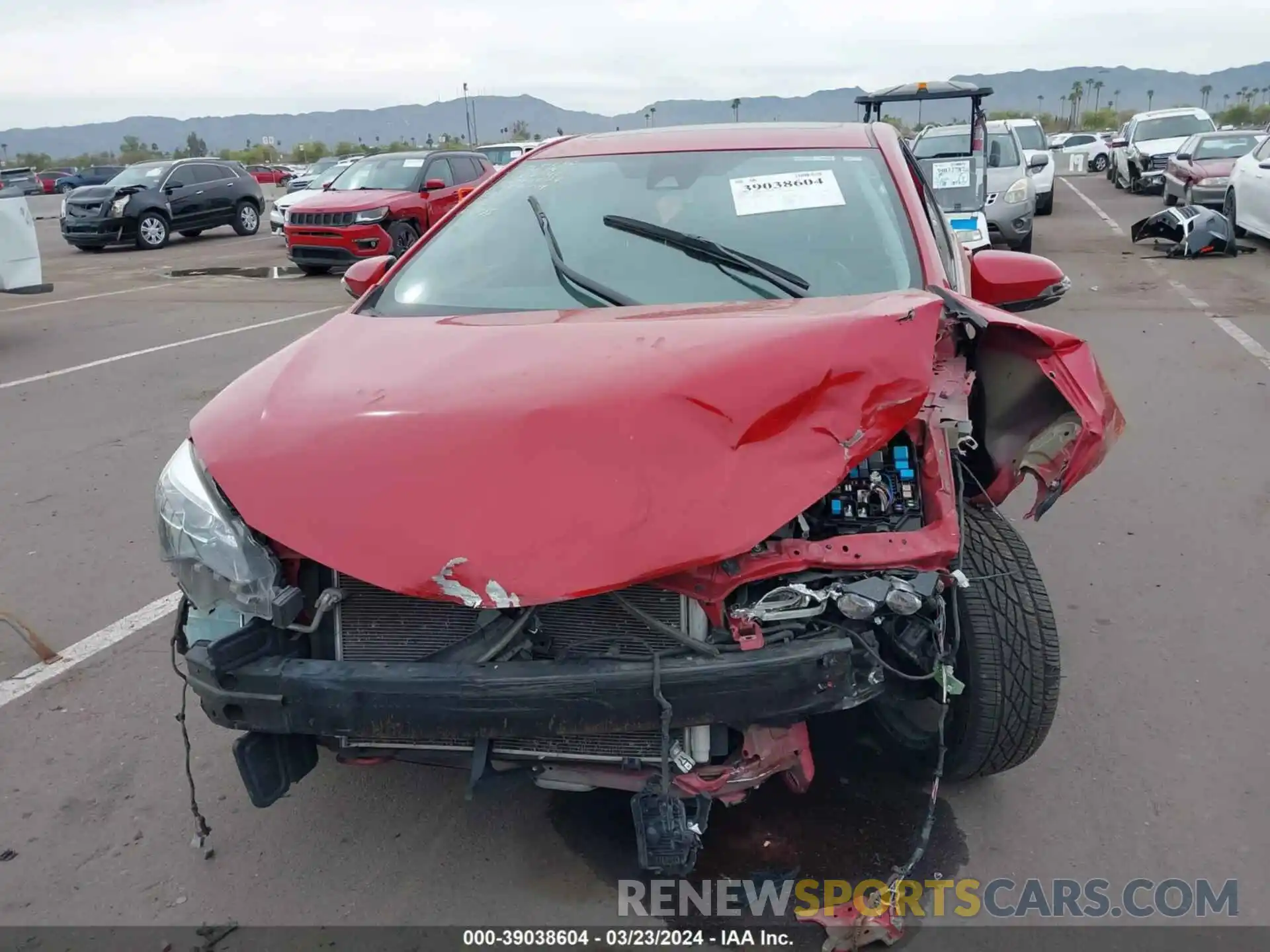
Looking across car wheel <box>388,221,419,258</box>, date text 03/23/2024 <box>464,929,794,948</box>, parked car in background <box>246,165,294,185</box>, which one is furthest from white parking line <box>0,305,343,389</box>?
parked car in background <box>246,165,294,185</box>

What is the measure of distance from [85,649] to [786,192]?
3141 millimetres

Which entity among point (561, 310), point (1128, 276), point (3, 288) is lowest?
point (1128, 276)

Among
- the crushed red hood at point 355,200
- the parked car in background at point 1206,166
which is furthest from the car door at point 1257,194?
the crushed red hood at point 355,200

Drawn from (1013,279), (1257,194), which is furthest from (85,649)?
(1257,194)

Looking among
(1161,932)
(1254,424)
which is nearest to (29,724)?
(1161,932)

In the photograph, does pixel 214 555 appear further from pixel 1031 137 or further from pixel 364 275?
pixel 1031 137

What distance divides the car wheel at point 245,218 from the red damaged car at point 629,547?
21.4 metres

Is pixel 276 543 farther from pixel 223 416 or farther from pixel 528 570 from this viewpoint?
pixel 528 570

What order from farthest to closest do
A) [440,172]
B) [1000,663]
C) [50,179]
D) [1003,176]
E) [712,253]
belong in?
[50,179]
[440,172]
[1003,176]
[712,253]
[1000,663]

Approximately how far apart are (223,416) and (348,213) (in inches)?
508

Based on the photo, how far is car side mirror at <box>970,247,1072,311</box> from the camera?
3836 millimetres

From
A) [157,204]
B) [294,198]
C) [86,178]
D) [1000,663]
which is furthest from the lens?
[86,178]

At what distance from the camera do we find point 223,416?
9.12ft

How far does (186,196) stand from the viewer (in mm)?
21062
